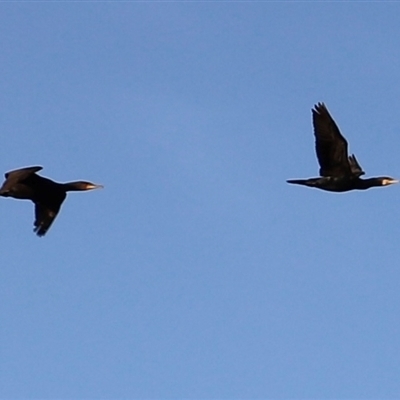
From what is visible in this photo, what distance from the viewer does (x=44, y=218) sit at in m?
40.8

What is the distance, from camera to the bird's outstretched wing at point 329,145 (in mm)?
39688

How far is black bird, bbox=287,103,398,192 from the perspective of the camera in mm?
39719

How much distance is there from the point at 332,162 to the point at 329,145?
43cm

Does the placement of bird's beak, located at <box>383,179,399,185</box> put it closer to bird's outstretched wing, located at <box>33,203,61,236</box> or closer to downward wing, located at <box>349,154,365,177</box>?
downward wing, located at <box>349,154,365,177</box>

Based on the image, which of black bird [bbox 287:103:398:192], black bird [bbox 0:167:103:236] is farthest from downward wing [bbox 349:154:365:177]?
black bird [bbox 0:167:103:236]

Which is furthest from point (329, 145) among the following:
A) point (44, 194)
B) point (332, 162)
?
point (44, 194)

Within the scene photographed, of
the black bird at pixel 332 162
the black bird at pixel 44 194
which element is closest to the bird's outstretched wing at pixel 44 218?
the black bird at pixel 44 194

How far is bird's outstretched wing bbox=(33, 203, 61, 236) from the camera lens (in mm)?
40688

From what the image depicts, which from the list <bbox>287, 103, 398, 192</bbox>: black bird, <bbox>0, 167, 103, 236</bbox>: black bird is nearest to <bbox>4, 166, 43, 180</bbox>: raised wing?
<bbox>0, 167, 103, 236</bbox>: black bird

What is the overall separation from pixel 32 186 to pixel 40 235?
139cm

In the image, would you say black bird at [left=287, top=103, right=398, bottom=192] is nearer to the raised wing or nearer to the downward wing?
the downward wing

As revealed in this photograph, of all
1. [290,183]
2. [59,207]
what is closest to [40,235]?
[59,207]

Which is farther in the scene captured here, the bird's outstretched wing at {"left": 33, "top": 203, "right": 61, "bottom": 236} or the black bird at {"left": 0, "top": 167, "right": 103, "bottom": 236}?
the bird's outstretched wing at {"left": 33, "top": 203, "right": 61, "bottom": 236}

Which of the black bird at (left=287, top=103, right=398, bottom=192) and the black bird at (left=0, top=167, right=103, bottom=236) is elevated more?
the black bird at (left=287, top=103, right=398, bottom=192)
